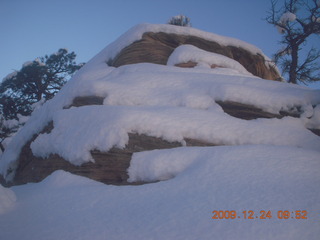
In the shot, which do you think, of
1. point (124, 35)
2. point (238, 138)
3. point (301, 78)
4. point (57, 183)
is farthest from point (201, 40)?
point (57, 183)

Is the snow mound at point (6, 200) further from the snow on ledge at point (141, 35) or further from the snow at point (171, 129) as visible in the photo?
the snow on ledge at point (141, 35)

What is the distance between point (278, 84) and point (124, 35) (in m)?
6.68

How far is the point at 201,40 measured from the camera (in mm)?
8953

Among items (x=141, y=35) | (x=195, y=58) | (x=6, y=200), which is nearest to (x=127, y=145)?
(x=6, y=200)

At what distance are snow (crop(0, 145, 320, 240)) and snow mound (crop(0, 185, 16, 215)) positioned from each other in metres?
0.14

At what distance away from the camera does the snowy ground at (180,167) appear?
78.0 inches

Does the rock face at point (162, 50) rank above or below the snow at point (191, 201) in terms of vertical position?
above

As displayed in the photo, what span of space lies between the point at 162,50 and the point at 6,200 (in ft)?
23.3

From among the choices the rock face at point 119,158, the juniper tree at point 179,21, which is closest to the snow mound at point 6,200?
the rock face at point 119,158

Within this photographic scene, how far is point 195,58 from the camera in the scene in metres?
A: 7.82

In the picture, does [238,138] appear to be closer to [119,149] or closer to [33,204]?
[119,149]

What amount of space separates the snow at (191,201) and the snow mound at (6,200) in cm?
14

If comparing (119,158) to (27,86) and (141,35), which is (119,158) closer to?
(141,35)
